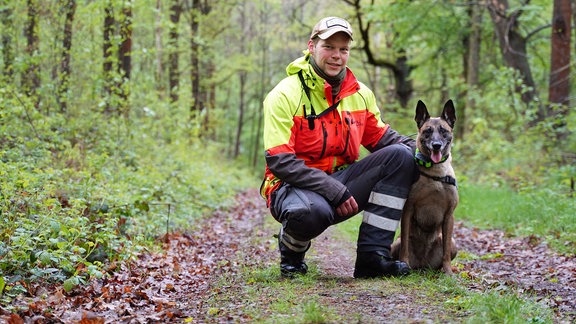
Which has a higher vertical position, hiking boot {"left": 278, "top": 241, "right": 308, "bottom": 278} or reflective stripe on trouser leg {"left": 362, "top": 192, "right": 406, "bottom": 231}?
reflective stripe on trouser leg {"left": 362, "top": 192, "right": 406, "bottom": 231}

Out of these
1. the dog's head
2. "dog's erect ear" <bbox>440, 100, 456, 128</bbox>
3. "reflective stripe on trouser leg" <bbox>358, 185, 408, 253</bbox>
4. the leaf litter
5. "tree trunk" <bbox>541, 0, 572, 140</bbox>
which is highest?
"tree trunk" <bbox>541, 0, 572, 140</bbox>

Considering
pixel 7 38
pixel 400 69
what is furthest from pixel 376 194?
pixel 400 69

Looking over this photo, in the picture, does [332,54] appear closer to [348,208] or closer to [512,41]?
[348,208]

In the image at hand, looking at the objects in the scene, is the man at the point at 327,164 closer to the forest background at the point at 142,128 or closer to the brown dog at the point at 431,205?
the brown dog at the point at 431,205

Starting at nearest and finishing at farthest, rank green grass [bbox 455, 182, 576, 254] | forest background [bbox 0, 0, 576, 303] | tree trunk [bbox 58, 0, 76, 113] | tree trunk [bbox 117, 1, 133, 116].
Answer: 1. forest background [bbox 0, 0, 576, 303]
2. green grass [bbox 455, 182, 576, 254]
3. tree trunk [bbox 58, 0, 76, 113]
4. tree trunk [bbox 117, 1, 133, 116]

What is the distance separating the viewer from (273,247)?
6531mm

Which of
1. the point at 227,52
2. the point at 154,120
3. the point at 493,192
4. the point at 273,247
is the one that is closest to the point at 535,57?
the point at 493,192

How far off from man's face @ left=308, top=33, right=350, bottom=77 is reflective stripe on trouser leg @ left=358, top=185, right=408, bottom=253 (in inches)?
41.2

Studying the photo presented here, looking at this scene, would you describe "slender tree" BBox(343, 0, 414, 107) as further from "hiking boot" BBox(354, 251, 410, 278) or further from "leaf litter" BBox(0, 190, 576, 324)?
"hiking boot" BBox(354, 251, 410, 278)

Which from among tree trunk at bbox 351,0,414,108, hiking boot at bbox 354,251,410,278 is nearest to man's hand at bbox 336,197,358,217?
hiking boot at bbox 354,251,410,278

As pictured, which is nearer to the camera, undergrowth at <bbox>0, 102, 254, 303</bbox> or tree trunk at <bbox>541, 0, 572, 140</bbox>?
undergrowth at <bbox>0, 102, 254, 303</bbox>

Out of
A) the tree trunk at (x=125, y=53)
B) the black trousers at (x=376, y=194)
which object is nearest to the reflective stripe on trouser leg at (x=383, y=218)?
the black trousers at (x=376, y=194)

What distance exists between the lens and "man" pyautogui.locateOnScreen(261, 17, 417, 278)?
4.20 m

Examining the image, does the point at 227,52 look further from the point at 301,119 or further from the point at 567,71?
the point at 301,119
